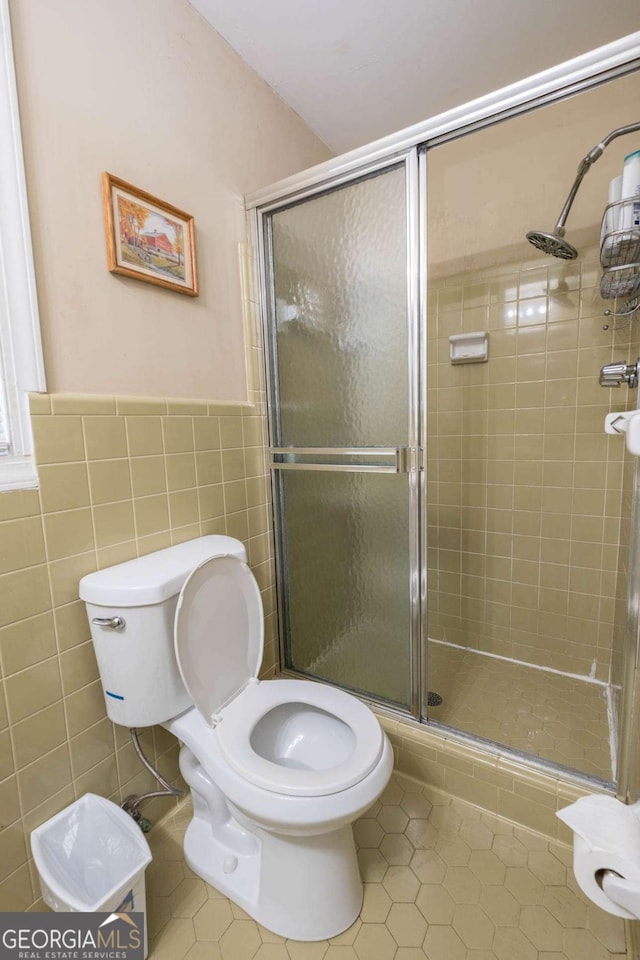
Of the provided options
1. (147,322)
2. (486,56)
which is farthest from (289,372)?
(486,56)

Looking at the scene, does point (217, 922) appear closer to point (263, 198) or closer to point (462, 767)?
point (462, 767)

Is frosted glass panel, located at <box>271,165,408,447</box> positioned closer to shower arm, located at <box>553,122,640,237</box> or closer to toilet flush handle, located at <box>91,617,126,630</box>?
shower arm, located at <box>553,122,640,237</box>

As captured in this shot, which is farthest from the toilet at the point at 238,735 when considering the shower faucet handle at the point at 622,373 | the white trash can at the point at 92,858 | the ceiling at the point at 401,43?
the ceiling at the point at 401,43

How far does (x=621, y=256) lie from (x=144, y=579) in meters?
1.66

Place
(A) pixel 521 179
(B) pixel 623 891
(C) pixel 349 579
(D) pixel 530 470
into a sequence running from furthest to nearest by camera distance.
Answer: (D) pixel 530 470 → (A) pixel 521 179 → (C) pixel 349 579 → (B) pixel 623 891

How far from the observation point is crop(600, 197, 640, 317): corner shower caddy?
1.18 m

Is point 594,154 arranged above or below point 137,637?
above

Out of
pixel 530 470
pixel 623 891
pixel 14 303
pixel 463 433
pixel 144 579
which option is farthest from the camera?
pixel 463 433

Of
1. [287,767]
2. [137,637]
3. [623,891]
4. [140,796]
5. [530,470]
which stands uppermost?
[530,470]

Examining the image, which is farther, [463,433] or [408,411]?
[463,433]

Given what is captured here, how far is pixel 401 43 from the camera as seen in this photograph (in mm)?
1441

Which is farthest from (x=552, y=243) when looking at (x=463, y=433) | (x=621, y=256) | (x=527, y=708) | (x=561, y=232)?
(x=527, y=708)

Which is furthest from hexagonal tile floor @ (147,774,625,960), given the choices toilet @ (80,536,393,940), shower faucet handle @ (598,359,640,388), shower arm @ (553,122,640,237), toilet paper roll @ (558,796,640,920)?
shower arm @ (553,122,640,237)

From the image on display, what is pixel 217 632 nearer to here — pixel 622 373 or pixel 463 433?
pixel 622 373
